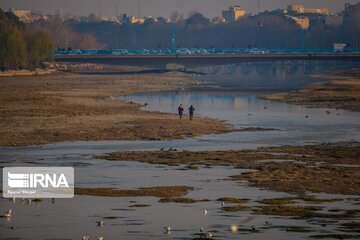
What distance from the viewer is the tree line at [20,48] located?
132 m

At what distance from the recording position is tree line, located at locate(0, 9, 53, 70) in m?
132

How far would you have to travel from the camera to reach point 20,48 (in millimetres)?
133375

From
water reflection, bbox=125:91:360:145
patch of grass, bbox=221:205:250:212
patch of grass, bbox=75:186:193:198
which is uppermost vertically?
patch of grass, bbox=75:186:193:198

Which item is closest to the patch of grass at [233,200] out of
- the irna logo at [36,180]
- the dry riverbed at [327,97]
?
the irna logo at [36,180]

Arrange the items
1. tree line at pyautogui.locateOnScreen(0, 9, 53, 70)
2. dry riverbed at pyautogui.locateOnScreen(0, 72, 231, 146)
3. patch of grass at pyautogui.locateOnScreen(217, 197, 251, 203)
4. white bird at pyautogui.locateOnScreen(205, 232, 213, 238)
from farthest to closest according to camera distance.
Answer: tree line at pyautogui.locateOnScreen(0, 9, 53, 70) < dry riverbed at pyautogui.locateOnScreen(0, 72, 231, 146) < patch of grass at pyautogui.locateOnScreen(217, 197, 251, 203) < white bird at pyautogui.locateOnScreen(205, 232, 213, 238)

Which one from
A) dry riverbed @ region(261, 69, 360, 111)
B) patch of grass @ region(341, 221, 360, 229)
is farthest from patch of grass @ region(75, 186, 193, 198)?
dry riverbed @ region(261, 69, 360, 111)

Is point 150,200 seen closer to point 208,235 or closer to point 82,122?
point 208,235

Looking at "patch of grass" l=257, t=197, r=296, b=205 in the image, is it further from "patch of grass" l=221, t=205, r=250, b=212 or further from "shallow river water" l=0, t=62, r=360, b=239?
"patch of grass" l=221, t=205, r=250, b=212

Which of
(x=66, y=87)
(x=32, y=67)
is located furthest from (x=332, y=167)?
(x=32, y=67)

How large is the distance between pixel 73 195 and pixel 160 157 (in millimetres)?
10126

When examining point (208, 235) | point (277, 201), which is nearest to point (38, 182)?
point (277, 201)

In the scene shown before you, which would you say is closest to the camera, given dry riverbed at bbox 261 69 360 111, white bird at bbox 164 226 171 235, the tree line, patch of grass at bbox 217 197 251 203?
white bird at bbox 164 226 171 235

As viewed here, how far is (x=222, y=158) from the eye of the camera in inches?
1719

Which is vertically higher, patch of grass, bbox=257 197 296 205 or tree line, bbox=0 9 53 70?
tree line, bbox=0 9 53 70
